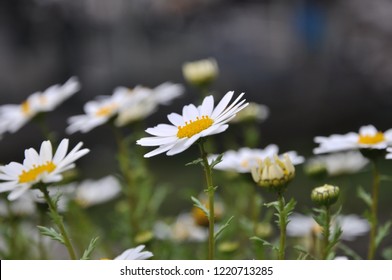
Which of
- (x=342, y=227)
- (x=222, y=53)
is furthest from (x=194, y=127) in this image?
(x=222, y=53)

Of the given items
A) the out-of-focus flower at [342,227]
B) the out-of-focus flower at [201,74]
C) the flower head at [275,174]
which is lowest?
the out-of-focus flower at [342,227]

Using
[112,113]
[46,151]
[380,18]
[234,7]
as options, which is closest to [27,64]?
[234,7]

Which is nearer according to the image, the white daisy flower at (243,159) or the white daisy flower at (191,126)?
the white daisy flower at (191,126)

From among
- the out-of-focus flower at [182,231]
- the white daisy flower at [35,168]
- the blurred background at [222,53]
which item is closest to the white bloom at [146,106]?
the out-of-focus flower at [182,231]

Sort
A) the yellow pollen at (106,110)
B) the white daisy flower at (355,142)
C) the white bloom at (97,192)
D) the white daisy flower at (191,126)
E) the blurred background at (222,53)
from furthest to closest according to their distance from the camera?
1. the blurred background at (222,53)
2. the white bloom at (97,192)
3. the yellow pollen at (106,110)
4. the white daisy flower at (355,142)
5. the white daisy flower at (191,126)

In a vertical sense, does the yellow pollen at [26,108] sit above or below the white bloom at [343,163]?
above

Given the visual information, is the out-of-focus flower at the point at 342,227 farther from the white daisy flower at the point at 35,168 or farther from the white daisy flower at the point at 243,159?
the white daisy flower at the point at 35,168

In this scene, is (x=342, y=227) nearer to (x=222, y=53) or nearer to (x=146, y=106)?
(x=146, y=106)
